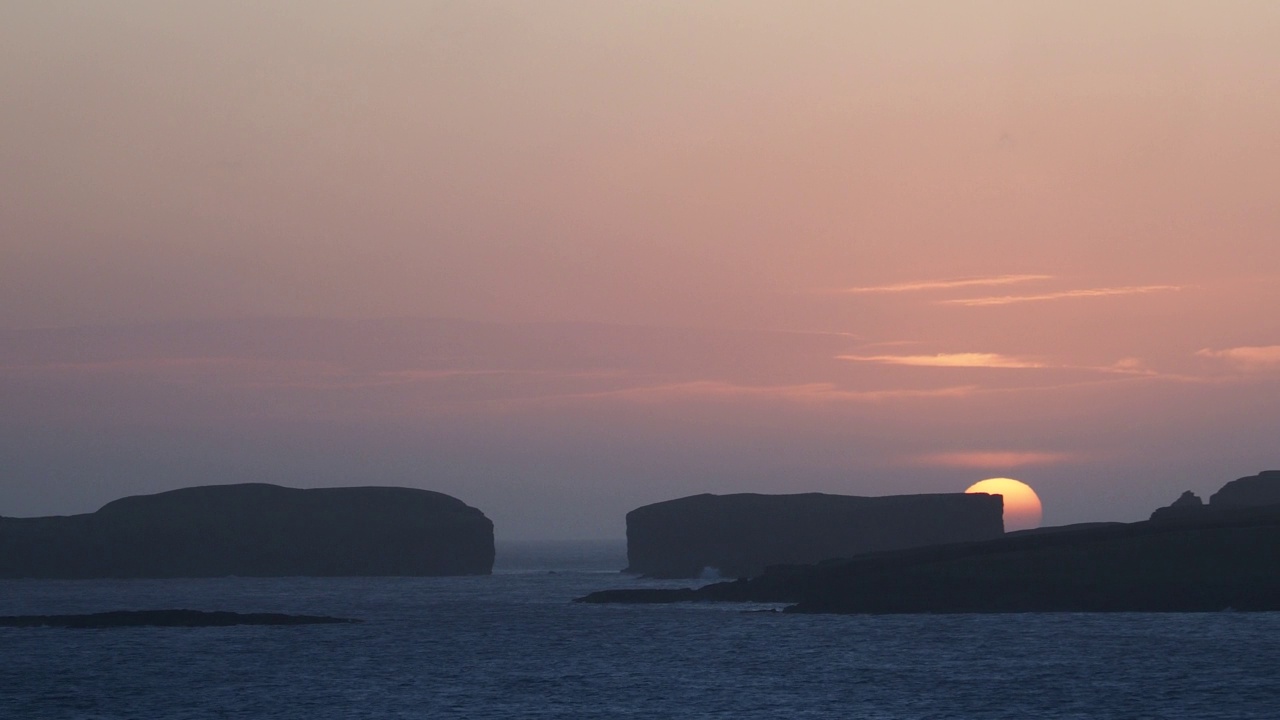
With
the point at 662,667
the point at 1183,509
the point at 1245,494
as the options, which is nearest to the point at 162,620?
the point at 662,667

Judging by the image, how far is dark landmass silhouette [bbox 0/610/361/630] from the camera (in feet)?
349

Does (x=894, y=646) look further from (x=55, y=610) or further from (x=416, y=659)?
(x=55, y=610)

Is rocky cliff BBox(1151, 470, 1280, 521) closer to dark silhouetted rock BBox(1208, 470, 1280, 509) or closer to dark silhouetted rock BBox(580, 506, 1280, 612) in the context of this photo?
dark silhouetted rock BBox(1208, 470, 1280, 509)

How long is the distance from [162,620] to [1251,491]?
358ft

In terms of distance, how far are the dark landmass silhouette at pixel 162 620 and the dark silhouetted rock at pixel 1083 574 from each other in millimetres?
37456

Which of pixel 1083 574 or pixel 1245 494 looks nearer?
pixel 1083 574

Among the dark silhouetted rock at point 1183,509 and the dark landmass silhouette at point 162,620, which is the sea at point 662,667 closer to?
the dark landmass silhouette at point 162,620

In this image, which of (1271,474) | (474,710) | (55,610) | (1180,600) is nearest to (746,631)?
(1180,600)

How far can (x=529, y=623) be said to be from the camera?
355 ft

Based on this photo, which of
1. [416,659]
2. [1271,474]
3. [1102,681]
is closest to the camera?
[1102,681]

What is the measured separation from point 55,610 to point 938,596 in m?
71.9

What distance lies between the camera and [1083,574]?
112m

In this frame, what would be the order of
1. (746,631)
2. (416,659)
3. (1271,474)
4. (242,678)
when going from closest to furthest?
1. (242,678)
2. (416,659)
3. (746,631)
4. (1271,474)

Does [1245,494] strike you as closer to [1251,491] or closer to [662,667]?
[1251,491]
